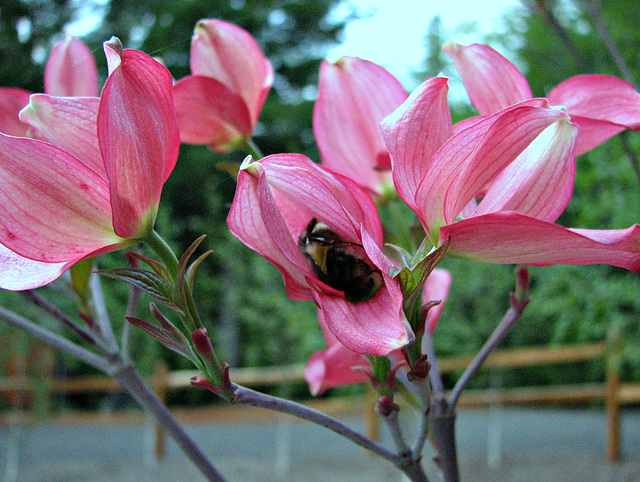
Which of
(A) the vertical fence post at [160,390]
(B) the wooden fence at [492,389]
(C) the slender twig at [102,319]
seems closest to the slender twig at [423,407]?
(C) the slender twig at [102,319]

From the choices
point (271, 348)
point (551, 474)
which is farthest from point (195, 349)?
point (271, 348)

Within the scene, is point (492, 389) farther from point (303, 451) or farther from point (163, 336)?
point (163, 336)

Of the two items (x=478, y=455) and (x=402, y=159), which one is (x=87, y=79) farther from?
(x=478, y=455)

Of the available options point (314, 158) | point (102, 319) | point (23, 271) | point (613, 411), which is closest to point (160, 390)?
point (613, 411)

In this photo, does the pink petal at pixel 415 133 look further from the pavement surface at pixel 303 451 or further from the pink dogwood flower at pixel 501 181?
the pavement surface at pixel 303 451

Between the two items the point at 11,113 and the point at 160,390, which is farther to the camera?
the point at 160,390

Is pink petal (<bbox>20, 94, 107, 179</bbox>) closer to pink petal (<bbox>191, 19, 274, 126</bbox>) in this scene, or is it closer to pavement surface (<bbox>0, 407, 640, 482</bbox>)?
pink petal (<bbox>191, 19, 274, 126</bbox>)
